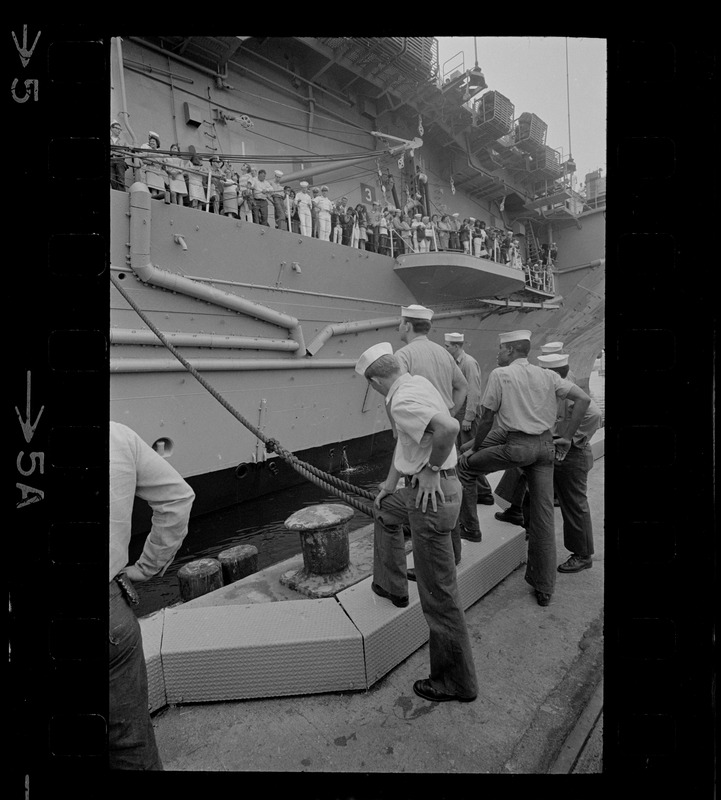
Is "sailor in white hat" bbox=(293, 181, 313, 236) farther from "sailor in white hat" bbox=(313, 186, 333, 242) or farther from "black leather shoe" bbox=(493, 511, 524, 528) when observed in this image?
"black leather shoe" bbox=(493, 511, 524, 528)

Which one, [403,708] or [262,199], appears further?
[262,199]

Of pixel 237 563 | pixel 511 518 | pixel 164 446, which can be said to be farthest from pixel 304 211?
pixel 511 518

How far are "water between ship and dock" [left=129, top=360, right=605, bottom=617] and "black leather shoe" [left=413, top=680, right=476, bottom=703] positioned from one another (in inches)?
140

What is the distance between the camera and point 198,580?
3.43 meters

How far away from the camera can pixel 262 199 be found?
6.94 m

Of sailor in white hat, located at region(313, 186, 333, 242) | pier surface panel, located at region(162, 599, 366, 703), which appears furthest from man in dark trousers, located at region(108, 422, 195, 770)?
sailor in white hat, located at region(313, 186, 333, 242)

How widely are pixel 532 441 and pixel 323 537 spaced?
1.44 meters

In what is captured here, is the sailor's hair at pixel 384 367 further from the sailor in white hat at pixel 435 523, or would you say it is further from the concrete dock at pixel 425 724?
the concrete dock at pixel 425 724

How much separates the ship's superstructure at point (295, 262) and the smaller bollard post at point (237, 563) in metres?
2.48

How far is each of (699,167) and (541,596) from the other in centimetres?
259

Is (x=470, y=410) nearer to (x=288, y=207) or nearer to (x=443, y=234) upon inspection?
(x=288, y=207)
